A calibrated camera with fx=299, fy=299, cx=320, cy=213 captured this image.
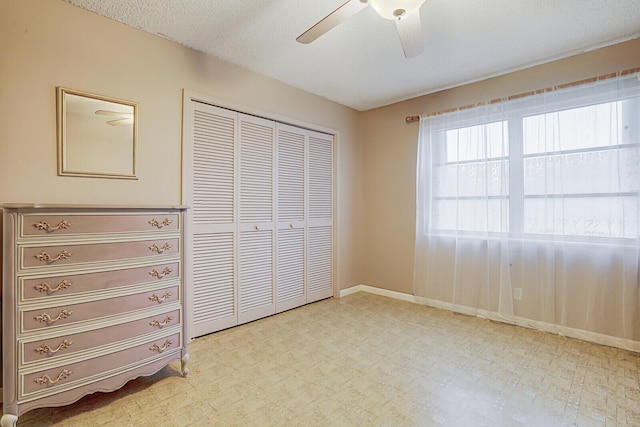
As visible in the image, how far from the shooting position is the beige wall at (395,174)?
3.15m

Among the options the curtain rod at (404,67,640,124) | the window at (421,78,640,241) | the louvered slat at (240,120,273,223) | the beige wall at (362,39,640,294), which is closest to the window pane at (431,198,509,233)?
the window at (421,78,640,241)

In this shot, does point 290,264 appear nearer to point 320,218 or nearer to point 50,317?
point 320,218

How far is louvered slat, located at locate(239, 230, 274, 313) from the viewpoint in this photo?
2.88 meters

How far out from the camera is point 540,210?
2727mm

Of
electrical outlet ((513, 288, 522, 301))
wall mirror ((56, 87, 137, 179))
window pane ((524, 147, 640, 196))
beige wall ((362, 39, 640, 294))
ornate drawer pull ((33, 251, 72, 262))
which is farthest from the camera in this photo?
beige wall ((362, 39, 640, 294))

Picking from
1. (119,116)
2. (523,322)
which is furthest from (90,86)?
(523,322)

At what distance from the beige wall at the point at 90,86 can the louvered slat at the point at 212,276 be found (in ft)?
1.55

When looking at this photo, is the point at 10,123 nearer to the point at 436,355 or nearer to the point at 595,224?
the point at 436,355

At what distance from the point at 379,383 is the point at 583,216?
2.21 meters

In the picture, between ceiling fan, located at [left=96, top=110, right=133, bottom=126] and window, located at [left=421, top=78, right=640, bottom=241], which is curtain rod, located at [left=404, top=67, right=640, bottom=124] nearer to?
window, located at [left=421, top=78, right=640, bottom=241]

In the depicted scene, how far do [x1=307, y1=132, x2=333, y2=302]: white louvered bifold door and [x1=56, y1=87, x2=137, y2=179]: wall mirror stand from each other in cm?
185

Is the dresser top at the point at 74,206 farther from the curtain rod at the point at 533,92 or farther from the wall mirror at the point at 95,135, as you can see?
the curtain rod at the point at 533,92

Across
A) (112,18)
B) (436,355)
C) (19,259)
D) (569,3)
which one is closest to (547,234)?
(436,355)

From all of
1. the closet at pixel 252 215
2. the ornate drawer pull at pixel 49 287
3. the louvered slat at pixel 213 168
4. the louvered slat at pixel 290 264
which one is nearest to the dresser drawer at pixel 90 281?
the ornate drawer pull at pixel 49 287
